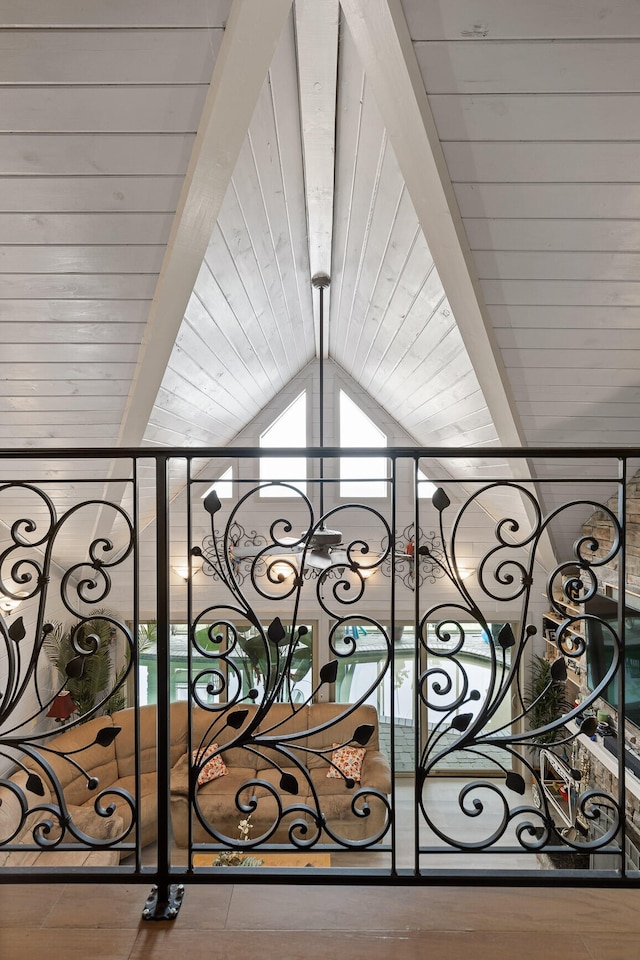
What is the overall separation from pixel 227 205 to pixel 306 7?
76 centimetres

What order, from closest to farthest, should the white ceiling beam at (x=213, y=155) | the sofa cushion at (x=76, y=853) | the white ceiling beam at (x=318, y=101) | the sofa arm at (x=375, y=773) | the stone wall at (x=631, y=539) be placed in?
the white ceiling beam at (x=213, y=155) < the white ceiling beam at (x=318, y=101) < the sofa cushion at (x=76, y=853) < the stone wall at (x=631, y=539) < the sofa arm at (x=375, y=773)

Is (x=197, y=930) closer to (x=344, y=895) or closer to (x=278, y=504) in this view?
(x=344, y=895)

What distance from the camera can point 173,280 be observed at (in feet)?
8.23

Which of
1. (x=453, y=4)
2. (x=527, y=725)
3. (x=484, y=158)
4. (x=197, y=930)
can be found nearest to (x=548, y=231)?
(x=484, y=158)

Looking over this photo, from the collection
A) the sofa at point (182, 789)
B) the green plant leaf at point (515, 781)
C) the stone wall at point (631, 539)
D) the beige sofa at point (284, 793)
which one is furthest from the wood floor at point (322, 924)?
the beige sofa at point (284, 793)

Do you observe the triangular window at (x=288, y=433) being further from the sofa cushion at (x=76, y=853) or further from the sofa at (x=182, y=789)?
the sofa cushion at (x=76, y=853)

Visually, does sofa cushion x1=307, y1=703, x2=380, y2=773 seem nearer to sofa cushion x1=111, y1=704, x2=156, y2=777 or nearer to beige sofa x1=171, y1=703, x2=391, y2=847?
beige sofa x1=171, y1=703, x2=391, y2=847

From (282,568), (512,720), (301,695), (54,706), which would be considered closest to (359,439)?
(282,568)

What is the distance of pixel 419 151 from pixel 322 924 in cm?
216

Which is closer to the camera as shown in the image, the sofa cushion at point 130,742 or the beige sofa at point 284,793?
the beige sofa at point 284,793

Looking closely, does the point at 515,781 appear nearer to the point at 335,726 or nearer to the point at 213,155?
the point at 213,155

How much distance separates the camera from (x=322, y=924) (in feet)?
3.92

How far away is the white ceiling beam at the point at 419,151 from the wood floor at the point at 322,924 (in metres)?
2.07

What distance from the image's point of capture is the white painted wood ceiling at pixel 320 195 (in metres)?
1.63
